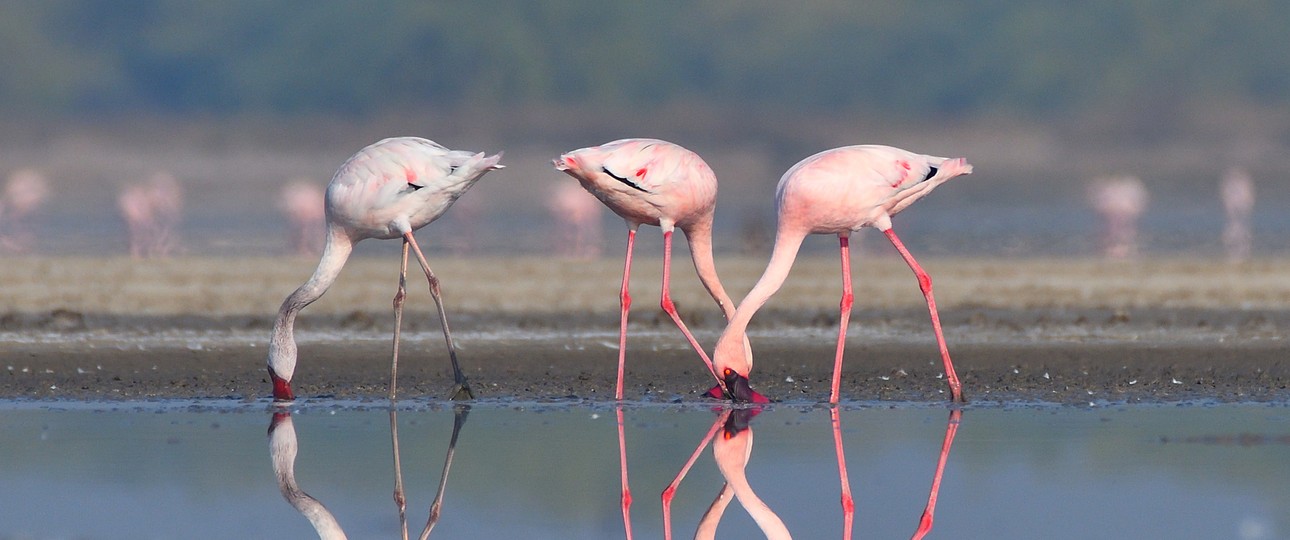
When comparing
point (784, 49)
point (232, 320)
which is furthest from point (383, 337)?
point (784, 49)

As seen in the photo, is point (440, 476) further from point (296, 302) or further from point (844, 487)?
point (296, 302)

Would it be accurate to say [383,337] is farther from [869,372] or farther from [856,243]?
[856,243]

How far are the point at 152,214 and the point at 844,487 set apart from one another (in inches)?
847

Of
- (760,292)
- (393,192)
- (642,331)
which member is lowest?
(642,331)

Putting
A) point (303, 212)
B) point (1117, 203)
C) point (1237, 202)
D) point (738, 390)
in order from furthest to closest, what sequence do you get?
point (1237, 202) < point (1117, 203) < point (303, 212) < point (738, 390)

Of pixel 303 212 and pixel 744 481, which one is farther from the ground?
pixel 303 212

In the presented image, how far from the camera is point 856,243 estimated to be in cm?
2284

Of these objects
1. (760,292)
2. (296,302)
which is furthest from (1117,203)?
(296,302)

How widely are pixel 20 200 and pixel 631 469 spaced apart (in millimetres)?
23366

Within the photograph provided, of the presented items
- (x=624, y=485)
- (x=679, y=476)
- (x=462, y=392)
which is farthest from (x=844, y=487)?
(x=462, y=392)

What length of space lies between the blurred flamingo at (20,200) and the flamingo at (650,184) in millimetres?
18368

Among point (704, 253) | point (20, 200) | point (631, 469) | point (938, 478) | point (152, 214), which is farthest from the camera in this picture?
point (20, 200)

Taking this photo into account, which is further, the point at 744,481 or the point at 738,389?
the point at 738,389

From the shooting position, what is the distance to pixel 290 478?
19.5ft
